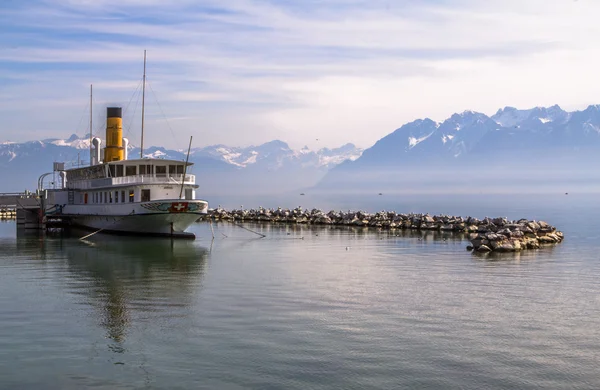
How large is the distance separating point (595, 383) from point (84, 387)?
1310 cm

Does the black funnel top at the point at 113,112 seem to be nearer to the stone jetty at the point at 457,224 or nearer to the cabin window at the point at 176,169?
the cabin window at the point at 176,169

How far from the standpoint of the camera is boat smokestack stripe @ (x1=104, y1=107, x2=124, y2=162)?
67375 mm

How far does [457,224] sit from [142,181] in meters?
29.6

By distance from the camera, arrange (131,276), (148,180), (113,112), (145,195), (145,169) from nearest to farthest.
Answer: (131,276) → (145,195) → (148,180) → (145,169) → (113,112)

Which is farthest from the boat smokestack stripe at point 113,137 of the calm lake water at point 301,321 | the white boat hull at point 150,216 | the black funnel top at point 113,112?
the calm lake water at point 301,321

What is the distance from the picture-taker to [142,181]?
57.1 meters

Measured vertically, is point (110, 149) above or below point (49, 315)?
above

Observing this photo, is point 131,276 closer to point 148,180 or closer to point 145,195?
point 145,195

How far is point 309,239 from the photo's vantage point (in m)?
58.8

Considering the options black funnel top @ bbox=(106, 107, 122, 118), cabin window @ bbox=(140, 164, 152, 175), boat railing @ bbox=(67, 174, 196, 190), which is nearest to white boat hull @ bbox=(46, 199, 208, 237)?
boat railing @ bbox=(67, 174, 196, 190)

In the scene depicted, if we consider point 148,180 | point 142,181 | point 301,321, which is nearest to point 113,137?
point 148,180

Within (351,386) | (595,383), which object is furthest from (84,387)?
(595,383)

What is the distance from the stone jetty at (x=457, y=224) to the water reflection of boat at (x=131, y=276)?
66.7 feet

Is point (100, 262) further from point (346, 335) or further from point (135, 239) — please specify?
point (346, 335)
